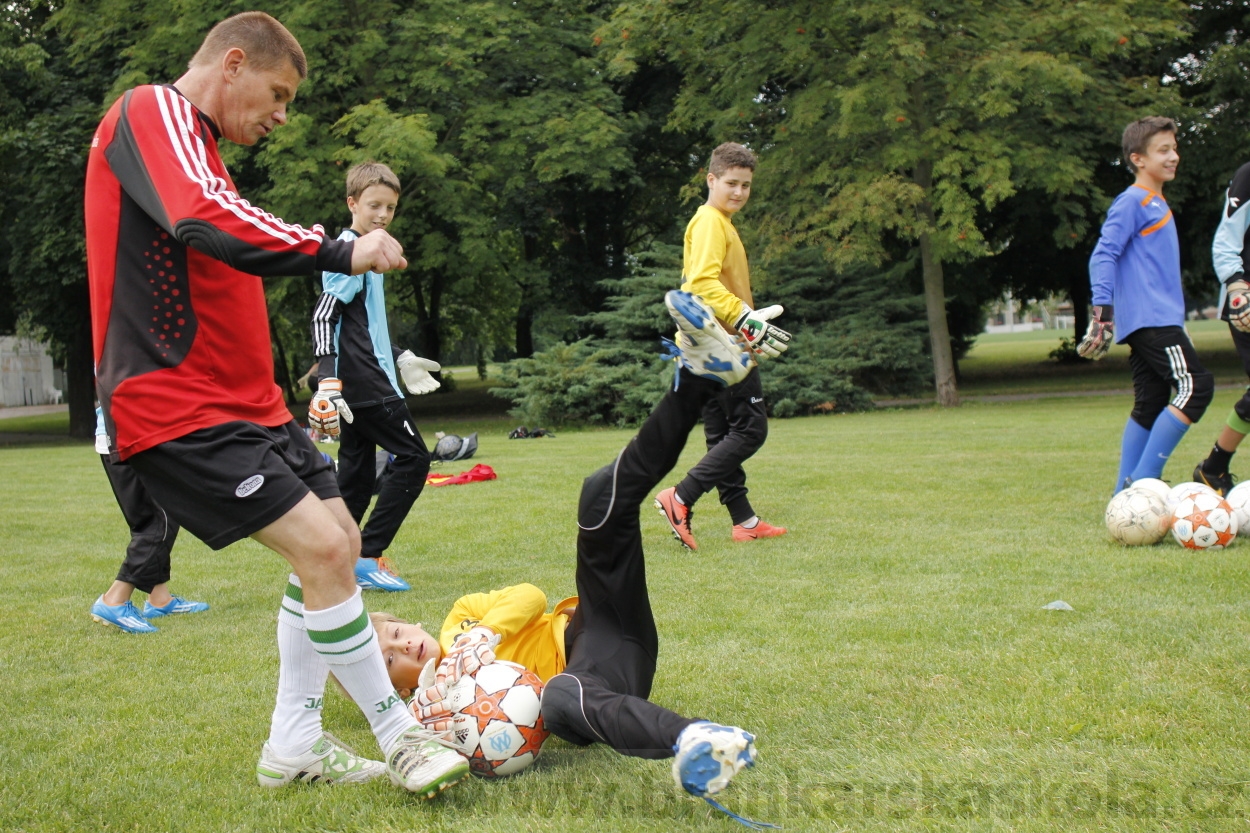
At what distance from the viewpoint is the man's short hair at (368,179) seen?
573cm

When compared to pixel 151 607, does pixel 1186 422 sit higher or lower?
higher

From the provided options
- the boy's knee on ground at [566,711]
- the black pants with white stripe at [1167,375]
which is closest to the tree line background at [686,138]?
→ the black pants with white stripe at [1167,375]

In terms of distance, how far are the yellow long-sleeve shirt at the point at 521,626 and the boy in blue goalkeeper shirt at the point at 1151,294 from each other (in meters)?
4.84

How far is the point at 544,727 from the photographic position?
317 centimetres

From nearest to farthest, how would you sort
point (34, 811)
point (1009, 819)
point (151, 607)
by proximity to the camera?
point (1009, 819) < point (34, 811) < point (151, 607)

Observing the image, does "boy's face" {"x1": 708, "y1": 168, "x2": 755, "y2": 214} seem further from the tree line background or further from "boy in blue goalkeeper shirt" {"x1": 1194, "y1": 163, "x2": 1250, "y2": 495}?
the tree line background

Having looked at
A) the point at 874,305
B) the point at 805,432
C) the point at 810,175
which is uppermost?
the point at 810,175

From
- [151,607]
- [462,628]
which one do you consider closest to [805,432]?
[151,607]

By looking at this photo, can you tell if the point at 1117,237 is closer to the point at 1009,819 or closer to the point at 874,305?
the point at 1009,819

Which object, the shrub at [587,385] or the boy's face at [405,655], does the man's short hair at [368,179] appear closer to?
the boy's face at [405,655]

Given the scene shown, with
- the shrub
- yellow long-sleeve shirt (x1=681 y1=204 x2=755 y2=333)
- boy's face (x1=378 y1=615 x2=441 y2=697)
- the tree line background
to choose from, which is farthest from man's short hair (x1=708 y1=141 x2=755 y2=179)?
the shrub

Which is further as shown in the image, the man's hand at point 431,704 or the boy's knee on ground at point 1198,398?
the boy's knee on ground at point 1198,398

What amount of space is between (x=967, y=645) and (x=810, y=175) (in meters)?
17.1

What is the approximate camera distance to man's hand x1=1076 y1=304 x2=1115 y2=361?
6.94 m
